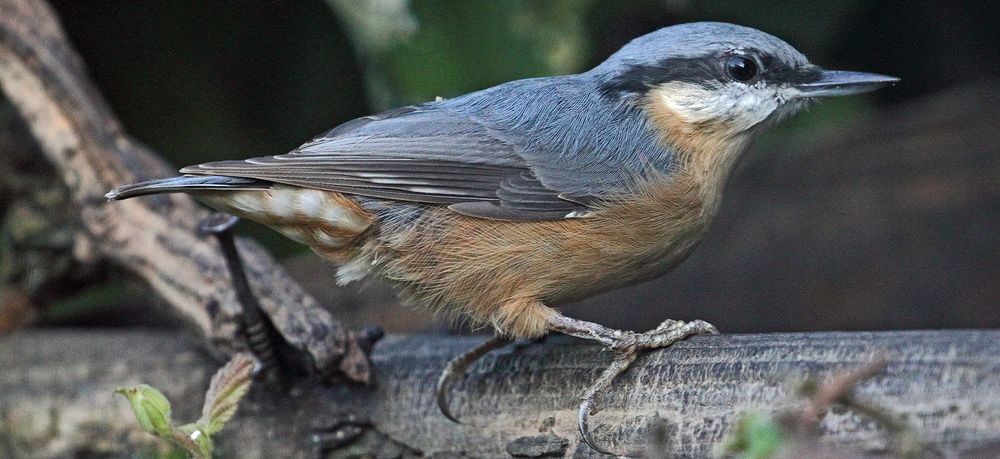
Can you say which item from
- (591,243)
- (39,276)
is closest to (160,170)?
(39,276)

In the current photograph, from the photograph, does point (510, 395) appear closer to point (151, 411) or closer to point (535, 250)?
point (535, 250)

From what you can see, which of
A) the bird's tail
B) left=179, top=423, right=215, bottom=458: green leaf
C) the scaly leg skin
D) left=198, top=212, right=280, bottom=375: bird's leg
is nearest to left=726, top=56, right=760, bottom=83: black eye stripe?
the scaly leg skin

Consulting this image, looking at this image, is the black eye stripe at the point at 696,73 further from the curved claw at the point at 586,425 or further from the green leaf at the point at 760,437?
the green leaf at the point at 760,437

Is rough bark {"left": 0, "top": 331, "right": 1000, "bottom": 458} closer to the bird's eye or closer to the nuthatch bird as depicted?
the nuthatch bird

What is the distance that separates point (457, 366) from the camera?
259 centimetres

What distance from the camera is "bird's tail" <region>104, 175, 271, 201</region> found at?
94.2 inches

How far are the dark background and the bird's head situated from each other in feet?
4.32

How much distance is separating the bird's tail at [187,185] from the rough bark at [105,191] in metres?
0.38

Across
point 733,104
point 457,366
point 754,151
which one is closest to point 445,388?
point 457,366

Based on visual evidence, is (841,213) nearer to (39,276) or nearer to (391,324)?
(391,324)

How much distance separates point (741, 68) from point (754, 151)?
2434mm

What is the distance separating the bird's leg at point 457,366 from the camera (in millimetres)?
2523

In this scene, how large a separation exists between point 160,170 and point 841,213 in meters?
2.91

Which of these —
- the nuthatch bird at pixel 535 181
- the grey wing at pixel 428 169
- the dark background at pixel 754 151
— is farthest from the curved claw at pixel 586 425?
the dark background at pixel 754 151
